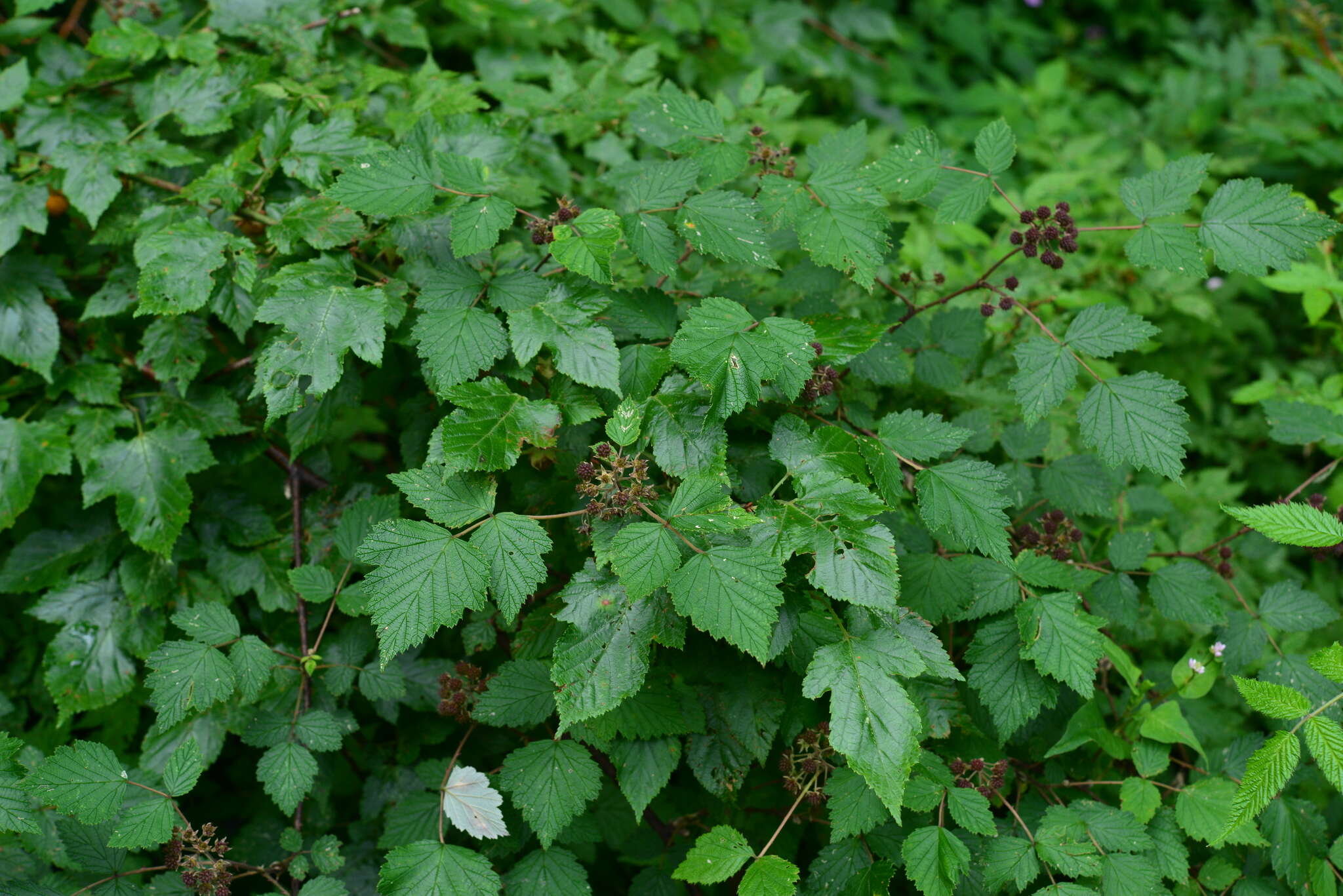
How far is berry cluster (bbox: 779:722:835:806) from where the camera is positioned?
74.4 inches

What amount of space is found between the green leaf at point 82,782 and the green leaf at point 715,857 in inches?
44.8

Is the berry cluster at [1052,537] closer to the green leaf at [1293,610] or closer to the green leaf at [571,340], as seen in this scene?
the green leaf at [1293,610]

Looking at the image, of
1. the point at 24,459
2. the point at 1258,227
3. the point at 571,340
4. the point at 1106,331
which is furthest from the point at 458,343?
the point at 1258,227

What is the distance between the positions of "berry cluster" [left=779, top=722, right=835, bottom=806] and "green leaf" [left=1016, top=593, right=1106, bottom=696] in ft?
1.54

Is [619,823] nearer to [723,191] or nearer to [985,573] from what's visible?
[985,573]

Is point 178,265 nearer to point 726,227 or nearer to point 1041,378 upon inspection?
point 726,227

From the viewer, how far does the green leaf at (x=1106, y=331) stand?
6.39ft

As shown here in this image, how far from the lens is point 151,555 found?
2375mm

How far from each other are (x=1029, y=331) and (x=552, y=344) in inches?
69.1

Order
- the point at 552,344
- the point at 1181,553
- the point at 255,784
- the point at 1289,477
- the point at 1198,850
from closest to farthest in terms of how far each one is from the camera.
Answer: the point at 552,344 < the point at 1198,850 < the point at 1181,553 < the point at 255,784 < the point at 1289,477

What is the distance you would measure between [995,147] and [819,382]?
73 cm

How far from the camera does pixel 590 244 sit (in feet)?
5.96

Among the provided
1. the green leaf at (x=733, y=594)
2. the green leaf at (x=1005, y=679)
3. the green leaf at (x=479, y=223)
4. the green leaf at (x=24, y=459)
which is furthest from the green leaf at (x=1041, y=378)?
the green leaf at (x=24, y=459)

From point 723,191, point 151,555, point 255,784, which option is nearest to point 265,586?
point 151,555
